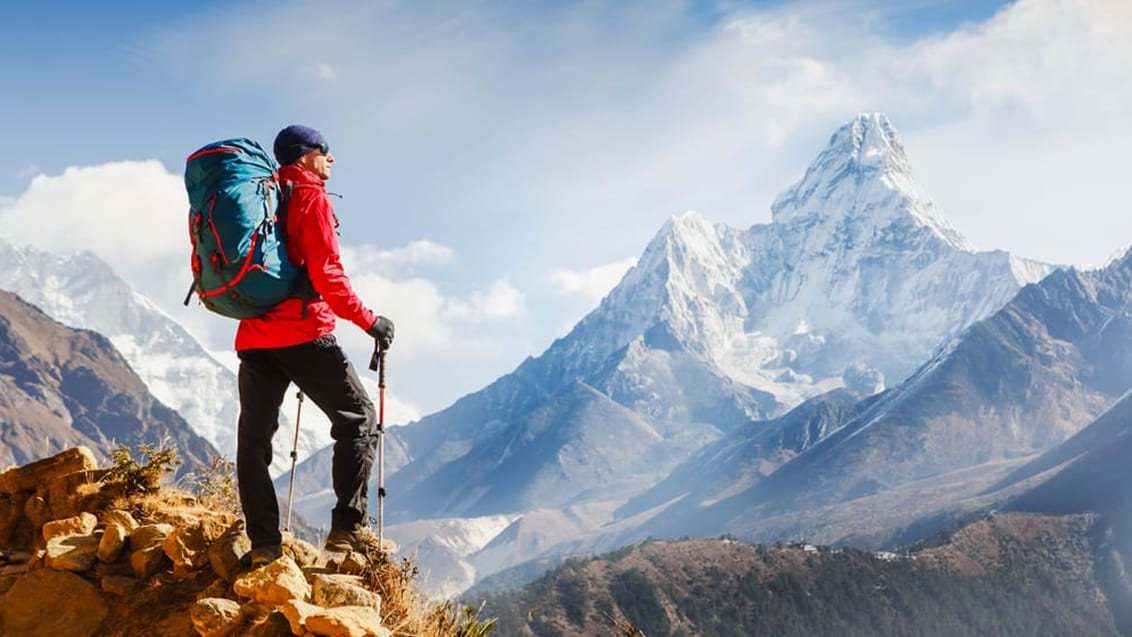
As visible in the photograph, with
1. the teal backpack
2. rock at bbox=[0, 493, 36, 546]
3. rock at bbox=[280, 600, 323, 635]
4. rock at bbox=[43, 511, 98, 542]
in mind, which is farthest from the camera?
rock at bbox=[0, 493, 36, 546]

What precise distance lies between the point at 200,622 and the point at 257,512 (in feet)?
4.30

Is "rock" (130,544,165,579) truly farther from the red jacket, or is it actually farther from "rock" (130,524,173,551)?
the red jacket

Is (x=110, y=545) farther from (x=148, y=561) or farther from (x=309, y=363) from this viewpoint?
(x=309, y=363)

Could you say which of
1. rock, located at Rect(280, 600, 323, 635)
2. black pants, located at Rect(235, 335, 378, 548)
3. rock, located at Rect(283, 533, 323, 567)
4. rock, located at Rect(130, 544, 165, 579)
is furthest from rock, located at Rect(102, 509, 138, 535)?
rock, located at Rect(280, 600, 323, 635)

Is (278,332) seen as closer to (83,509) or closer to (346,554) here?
(346,554)

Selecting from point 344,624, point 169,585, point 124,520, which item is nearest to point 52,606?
point 169,585

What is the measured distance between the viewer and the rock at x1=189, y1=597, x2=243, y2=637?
6.30m

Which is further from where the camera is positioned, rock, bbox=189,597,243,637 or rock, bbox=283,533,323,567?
rock, bbox=283,533,323,567

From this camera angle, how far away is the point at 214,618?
20.7 ft

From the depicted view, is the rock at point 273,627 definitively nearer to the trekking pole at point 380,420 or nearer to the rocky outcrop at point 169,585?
the rocky outcrop at point 169,585

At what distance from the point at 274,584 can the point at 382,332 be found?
2090mm

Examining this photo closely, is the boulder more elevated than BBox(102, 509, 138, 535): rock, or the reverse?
BBox(102, 509, 138, 535): rock

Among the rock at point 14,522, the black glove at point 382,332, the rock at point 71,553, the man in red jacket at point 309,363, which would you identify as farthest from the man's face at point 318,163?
the rock at point 14,522

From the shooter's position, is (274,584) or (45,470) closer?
(274,584)
